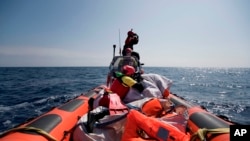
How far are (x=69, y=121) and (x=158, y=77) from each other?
2.10 metres

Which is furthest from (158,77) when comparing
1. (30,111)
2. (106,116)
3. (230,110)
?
(230,110)

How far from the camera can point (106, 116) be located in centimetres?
255

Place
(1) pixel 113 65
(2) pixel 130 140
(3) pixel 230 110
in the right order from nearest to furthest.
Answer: (2) pixel 130 140 < (1) pixel 113 65 < (3) pixel 230 110

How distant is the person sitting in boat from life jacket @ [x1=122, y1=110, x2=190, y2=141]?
149 cm

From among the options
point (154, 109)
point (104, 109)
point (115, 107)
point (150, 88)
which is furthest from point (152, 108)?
point (150, 88)

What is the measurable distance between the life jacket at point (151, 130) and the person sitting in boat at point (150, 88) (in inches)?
58.8

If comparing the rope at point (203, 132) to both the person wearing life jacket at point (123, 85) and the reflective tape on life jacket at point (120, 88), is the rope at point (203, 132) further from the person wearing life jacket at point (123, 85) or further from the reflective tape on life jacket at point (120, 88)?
the reflective tape on life jacket at point (120, 88)

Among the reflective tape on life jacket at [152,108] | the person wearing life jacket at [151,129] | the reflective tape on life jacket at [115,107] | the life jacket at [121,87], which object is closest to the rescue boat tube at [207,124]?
the person wearing life jacket at [151,129]

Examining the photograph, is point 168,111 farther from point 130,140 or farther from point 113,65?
point 113,65

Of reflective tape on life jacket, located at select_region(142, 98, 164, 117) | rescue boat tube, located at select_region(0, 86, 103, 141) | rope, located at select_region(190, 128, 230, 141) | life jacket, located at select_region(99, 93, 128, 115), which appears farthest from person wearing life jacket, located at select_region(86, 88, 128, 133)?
rope, located at select_region(190, 128, 230, 141)

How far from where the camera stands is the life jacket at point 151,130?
6.49ft

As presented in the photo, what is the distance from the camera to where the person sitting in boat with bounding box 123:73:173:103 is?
3701 millimetres

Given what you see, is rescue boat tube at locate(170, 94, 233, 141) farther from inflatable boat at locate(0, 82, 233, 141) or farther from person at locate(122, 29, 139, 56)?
person at locate(122, 29, 139, 56)

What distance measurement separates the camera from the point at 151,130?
81.4 inches
